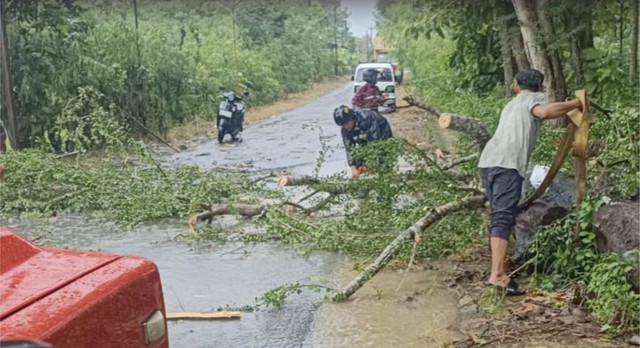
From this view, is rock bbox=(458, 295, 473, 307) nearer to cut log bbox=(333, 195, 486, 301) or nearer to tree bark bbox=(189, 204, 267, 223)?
cut log bbox=(333, 195, 486, 301)

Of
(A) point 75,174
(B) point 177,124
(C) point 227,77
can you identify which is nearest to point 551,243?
(A) point 75,174

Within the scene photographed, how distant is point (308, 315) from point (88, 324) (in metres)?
3.05

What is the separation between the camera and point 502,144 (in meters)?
4.98

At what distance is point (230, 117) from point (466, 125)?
12263 mm

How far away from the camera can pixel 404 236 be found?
5.39 meters

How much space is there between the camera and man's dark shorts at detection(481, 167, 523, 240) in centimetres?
496

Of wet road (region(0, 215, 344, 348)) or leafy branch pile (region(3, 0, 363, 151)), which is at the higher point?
leafy branch pile (region(3, 0, 363, 151))

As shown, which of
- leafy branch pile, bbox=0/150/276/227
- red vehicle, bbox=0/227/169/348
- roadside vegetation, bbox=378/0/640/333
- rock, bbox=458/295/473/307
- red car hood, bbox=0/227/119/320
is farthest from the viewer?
leafy branch pile, bbox=0/150/276/227

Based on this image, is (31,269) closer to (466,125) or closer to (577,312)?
(577,312)

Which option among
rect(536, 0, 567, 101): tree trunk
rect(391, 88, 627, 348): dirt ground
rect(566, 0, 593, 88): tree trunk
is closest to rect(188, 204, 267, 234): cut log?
rect(391, 88, 627, 348): dirt ground

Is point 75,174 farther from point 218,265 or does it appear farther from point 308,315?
point 308,315

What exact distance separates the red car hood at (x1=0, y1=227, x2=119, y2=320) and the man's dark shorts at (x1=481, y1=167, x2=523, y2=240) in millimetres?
3117

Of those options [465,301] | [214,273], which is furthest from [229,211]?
[465,301]

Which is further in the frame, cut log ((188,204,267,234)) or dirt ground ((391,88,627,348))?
cut log ((188,204,267,234))
